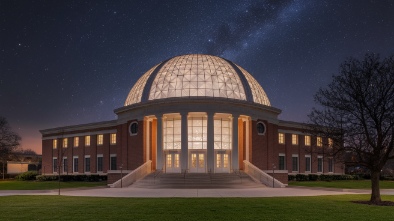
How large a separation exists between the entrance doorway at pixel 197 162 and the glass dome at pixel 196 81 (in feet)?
22.2

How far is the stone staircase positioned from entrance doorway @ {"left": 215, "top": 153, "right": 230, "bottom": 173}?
3.96 metres

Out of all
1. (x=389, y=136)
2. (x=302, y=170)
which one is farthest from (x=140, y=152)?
(x=389, y=136)

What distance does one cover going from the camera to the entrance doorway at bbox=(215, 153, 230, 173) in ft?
145

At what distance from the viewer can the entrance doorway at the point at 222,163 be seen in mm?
44062

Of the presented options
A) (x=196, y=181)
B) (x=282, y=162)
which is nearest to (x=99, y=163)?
(x=196, y=181)

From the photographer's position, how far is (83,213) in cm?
1675

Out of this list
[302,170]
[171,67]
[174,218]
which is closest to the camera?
[174,218]

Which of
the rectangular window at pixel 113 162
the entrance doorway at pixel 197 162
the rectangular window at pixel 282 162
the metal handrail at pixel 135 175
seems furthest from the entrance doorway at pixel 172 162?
the rectangular window at pixel 282 162

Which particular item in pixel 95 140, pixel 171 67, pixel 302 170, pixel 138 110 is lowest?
pixel 302 170

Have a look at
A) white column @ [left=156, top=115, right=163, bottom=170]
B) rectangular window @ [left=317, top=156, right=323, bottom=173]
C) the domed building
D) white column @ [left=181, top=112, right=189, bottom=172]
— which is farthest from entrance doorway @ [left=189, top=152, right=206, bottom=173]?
rectangular window @ [left=317, top=156, right=323, bottom=173]

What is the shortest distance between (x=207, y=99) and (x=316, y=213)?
26694mm

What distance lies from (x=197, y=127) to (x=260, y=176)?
373 inches

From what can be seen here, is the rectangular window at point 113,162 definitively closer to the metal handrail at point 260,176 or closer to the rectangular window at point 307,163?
the metal handrail at point 260,176

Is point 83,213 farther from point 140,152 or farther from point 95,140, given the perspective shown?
point 95,140
